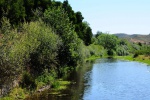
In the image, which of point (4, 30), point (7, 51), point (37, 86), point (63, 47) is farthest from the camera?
point (63, 47)

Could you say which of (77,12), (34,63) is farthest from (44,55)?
(77,12)

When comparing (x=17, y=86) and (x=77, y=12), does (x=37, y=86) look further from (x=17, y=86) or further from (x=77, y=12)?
(x=77, y=12)

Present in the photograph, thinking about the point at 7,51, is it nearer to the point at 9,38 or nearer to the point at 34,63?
the point at 9,38

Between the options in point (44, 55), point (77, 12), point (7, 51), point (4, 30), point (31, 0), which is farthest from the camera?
point (77, 12)

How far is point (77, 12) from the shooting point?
10044cm

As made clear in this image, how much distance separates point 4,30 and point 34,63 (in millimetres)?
9886

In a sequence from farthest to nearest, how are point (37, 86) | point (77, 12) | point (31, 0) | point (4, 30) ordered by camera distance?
point (77, 12) < point (31, 0) < point (37, 86) < point (4, 30)

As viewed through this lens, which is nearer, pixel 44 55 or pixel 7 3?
pixel 44 55

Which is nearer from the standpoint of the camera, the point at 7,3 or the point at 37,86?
the point at 37,86

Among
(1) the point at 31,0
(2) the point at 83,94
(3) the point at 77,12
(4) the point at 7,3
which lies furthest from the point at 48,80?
(3) the point at 77,12

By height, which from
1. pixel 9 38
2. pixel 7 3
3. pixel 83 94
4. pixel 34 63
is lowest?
pixel 83 94

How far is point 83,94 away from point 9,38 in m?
12.7

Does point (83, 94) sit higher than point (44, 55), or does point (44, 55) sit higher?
point (44, 55)

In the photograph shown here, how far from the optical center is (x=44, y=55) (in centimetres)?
4650
